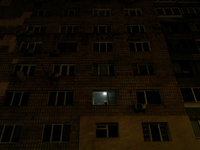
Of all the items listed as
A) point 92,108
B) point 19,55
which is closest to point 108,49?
point 92,108

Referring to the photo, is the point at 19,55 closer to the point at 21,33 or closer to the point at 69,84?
the point at 21,33

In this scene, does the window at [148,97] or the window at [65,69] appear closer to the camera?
the window at [148,97]

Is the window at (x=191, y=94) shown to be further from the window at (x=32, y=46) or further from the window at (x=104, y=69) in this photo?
the window at (x=32, y=46)

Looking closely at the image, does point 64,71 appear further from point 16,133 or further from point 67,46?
point 16,133

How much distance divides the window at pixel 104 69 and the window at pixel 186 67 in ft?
17.9

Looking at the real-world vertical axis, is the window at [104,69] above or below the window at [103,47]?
below

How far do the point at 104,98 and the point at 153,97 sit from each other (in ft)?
12.5

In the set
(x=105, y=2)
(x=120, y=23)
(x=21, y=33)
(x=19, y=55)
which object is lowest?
(x=19, y=55)

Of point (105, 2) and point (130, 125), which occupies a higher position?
point (105, 2)

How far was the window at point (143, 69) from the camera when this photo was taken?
1253 cm

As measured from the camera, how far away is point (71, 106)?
10727 millimetres

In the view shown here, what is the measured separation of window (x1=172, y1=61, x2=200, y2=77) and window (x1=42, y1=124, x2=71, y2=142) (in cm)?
989

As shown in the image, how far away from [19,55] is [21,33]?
106 inches

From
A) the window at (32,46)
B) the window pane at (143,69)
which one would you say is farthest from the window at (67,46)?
the window pane at (143,69)
